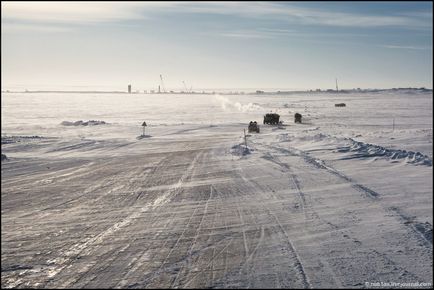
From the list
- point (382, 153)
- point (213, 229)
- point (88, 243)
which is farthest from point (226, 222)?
point (382, 153)

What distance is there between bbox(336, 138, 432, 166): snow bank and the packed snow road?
0.85m

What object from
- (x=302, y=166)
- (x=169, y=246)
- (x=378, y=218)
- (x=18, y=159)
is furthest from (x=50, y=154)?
(x=378, y=218)

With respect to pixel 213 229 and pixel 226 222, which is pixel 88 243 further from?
pixel 226 222

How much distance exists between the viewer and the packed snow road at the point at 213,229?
643cm

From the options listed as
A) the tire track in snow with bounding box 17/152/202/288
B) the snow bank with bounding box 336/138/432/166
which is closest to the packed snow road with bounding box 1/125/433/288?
the tire track in snow with bounding box 17/152/202/288

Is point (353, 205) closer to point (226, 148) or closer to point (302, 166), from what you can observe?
point (302, 166)

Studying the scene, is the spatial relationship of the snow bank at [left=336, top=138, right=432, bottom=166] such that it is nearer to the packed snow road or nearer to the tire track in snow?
the packed snow road

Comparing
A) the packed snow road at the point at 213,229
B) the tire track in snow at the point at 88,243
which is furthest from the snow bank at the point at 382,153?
the tire track in snow at the point at 88,243

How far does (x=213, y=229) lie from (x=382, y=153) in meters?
9.90

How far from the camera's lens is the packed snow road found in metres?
6.43

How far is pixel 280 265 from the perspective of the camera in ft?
22.2

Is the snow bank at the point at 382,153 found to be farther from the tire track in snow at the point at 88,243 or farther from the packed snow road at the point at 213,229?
the tire track in snow at the point at 88,243

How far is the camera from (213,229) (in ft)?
29.1

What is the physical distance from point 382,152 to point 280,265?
11.2 m
